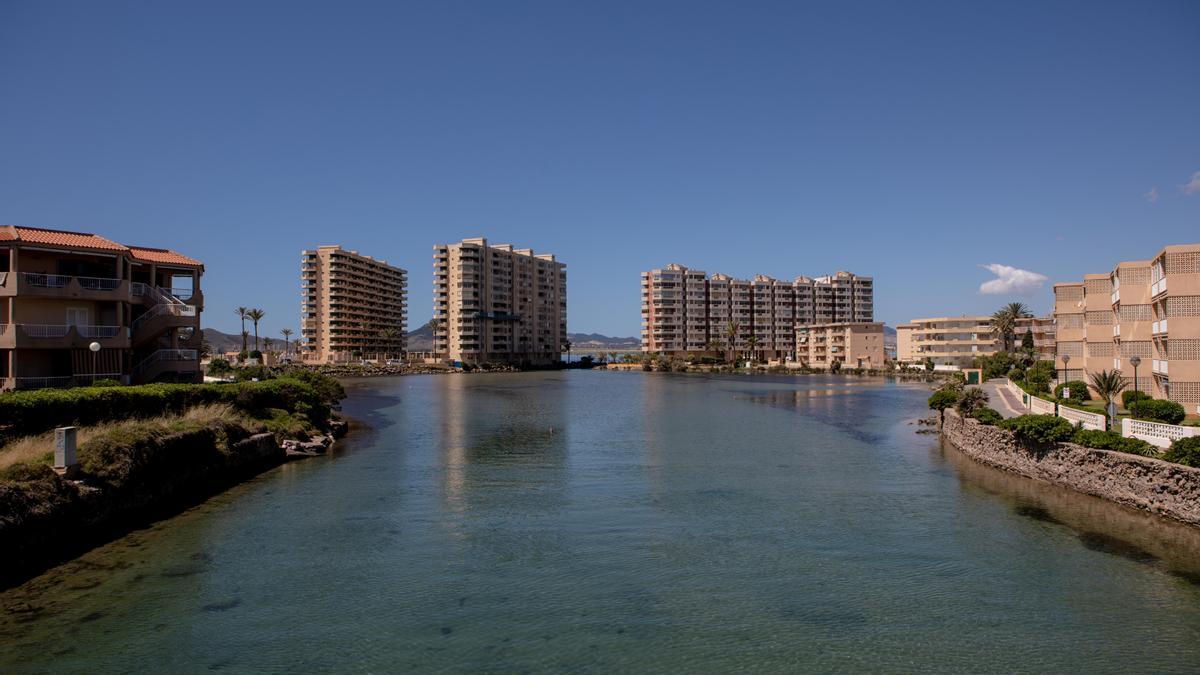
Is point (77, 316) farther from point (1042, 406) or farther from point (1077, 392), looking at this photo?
point (1077, 392)

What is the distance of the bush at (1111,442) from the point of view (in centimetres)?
2786

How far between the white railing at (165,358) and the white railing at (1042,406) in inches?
2095

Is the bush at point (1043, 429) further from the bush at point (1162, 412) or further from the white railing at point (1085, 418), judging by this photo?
the bush at point (1162, 412)

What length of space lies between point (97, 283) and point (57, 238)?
10.0 ft

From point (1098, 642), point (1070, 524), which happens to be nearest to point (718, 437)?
point (1070, 524)

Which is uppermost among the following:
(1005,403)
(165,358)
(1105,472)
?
(165,358)

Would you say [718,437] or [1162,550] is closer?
[1162,550]

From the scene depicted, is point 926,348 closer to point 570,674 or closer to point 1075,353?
point 1075,353

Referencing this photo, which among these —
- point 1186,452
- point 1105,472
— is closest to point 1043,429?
point 1105,472

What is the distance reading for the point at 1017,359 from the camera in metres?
106

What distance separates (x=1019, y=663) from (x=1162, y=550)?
11.4 meters

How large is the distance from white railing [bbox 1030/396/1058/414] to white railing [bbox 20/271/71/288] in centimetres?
5470

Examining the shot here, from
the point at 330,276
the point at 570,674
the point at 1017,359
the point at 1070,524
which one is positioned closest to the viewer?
the point at 570,674

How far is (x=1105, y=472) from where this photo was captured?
29.3 metres
